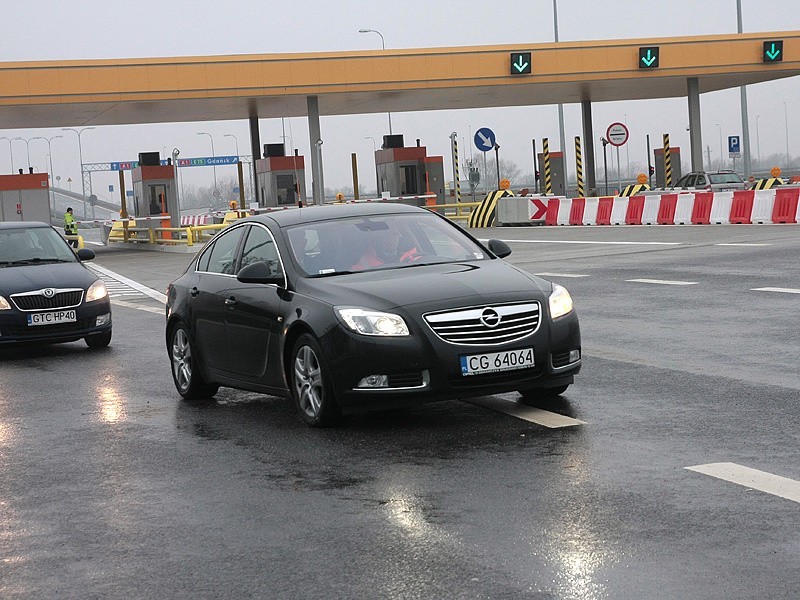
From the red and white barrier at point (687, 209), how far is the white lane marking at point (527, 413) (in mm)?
21488

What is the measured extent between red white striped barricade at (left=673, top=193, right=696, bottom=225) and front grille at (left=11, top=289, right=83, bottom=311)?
2028 cm

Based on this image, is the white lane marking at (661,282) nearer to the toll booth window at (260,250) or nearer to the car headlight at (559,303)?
the toll booth window at (260,250)

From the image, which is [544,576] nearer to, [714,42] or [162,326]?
[162,326]

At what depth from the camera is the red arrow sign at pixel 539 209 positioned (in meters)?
39.3

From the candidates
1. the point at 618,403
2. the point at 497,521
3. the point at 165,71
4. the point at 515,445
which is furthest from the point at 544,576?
the point at 165,71

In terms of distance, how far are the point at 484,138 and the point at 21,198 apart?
22.4m

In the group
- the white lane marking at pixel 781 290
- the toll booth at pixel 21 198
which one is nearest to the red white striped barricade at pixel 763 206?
the white lane marking at pixel 781 290

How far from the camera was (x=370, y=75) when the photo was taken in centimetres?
4184

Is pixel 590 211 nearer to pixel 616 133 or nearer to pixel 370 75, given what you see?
pixel 616 133

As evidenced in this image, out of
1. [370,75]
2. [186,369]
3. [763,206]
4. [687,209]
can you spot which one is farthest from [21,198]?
[186,369]

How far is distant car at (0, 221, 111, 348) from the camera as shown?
14.3 m

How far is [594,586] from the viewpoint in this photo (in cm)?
481

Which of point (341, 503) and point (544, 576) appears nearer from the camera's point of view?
point (544, 576)

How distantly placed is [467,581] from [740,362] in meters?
5.94
